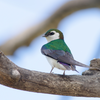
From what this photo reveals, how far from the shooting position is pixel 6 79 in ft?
10.3

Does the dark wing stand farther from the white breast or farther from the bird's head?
the bird's head

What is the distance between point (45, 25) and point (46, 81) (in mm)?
3128

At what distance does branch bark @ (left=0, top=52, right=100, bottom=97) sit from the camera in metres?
3.16

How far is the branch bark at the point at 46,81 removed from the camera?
124 inches

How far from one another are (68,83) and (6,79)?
1.14 meters

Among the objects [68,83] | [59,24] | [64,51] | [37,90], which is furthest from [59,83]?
[59,24]

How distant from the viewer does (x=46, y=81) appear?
3582 mm

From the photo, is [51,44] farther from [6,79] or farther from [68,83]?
[6,79]

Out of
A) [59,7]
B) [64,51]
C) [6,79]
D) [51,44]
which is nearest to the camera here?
[6,79]

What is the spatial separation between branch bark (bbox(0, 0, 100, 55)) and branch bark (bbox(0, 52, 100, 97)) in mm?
2470

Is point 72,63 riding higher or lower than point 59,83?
higher

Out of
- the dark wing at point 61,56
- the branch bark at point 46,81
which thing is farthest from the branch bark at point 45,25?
the branch bark at point 46,81

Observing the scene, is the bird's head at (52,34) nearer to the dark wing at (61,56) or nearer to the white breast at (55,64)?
the dark wing at (61,56)

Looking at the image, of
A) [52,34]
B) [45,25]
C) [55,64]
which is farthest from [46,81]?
[45,25]
